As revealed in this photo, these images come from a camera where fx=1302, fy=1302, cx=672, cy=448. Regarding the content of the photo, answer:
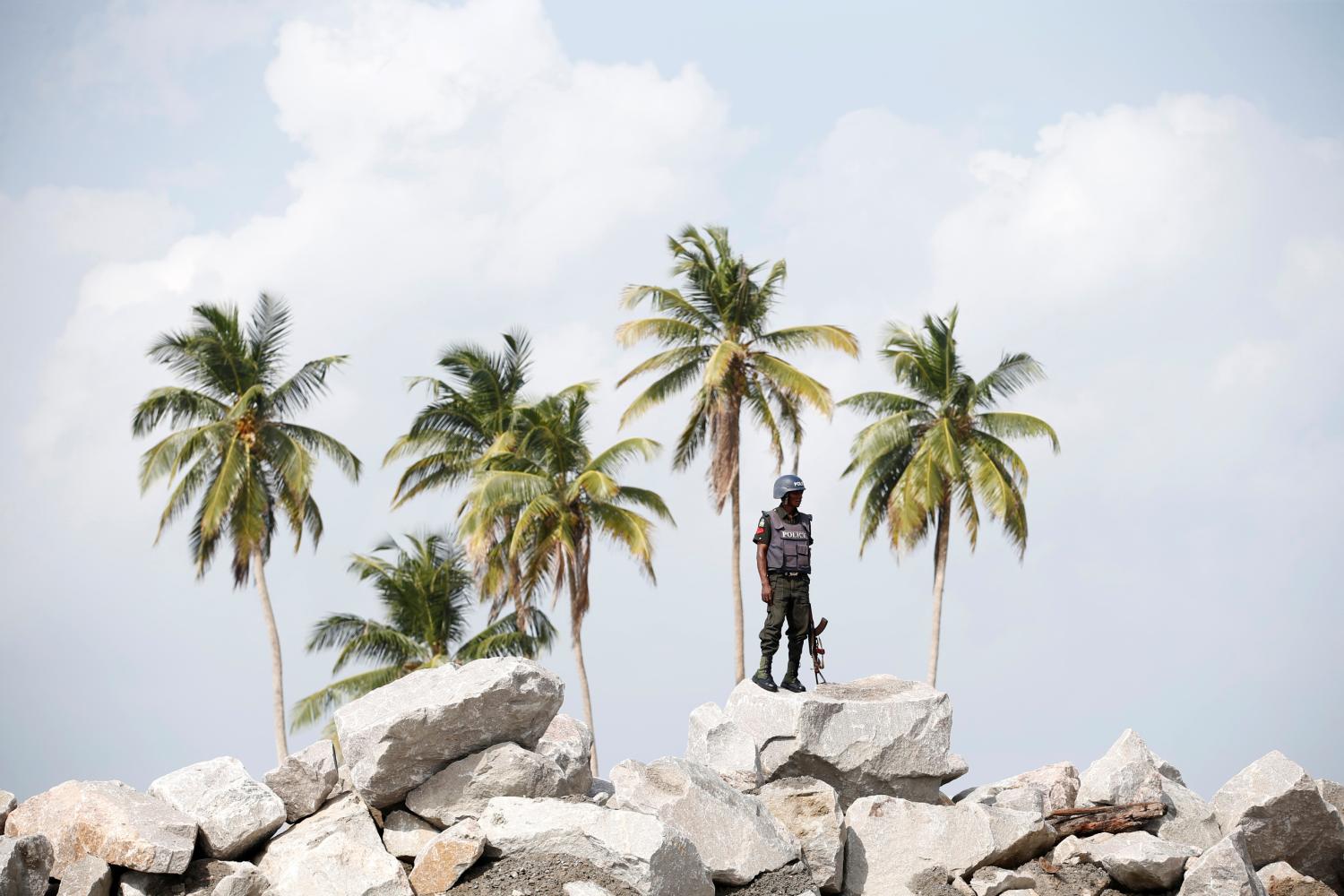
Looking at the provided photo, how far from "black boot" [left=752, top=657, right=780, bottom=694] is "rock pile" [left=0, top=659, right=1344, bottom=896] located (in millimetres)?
244

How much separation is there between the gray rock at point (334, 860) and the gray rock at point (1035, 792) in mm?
6072

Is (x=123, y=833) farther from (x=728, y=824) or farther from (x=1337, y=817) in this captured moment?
(x=1337, y=817)

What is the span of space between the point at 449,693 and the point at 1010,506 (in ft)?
65.5

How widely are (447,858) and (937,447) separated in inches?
805

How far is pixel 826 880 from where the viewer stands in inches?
483

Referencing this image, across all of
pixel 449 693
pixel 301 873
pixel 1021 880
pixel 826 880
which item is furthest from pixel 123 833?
pixel 1021 880

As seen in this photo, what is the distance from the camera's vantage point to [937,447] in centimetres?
2964

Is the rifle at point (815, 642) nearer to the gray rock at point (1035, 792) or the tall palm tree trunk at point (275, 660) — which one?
the gray rock at point (1035, 792)

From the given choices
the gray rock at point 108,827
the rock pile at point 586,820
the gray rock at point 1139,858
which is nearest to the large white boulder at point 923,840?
the rock pile at point 586,820

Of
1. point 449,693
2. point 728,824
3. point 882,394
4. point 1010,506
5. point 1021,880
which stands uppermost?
point 882,394

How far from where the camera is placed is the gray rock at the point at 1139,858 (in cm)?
1281

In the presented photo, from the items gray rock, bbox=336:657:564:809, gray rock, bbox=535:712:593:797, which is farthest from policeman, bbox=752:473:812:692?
gray rock, bbox=336:657:564:809

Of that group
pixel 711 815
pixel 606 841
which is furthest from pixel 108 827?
pixel 711 815

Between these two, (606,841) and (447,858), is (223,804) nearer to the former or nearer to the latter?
(447,858)
